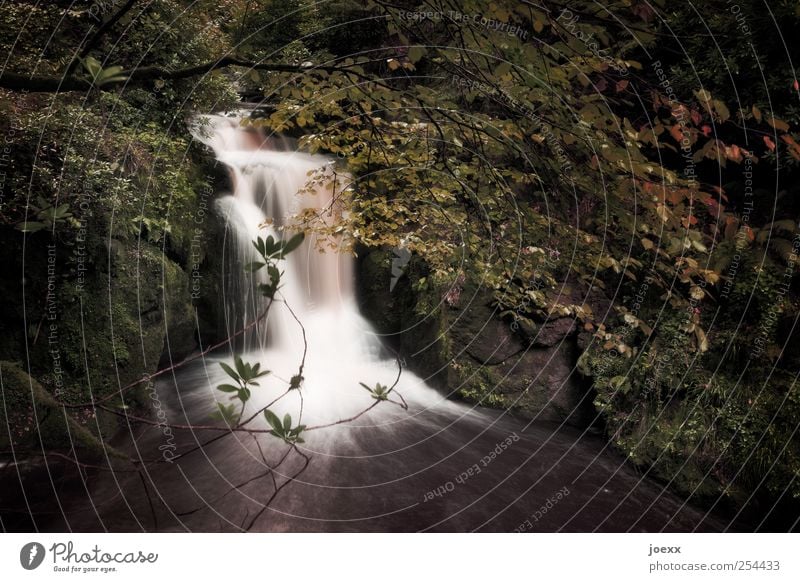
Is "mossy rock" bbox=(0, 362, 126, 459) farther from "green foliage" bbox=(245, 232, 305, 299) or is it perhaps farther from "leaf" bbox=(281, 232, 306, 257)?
"leaf" bbox=(281, 232, 306, 257)

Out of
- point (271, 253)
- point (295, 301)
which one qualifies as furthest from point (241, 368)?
point (295, 301)

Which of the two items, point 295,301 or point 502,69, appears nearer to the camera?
point 502,69

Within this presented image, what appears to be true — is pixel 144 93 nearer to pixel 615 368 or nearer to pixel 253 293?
pixel 253 293

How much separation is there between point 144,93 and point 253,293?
2966 millimetres
